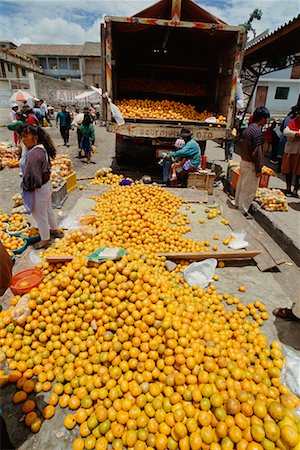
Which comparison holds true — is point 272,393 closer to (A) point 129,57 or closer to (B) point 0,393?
(B) point 0,393

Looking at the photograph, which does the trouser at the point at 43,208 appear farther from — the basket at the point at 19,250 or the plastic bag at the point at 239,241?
the plastic bag at the point at 239,241

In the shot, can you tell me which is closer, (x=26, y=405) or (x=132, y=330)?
(x=26, y=405)

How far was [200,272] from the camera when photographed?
3873 millimetres

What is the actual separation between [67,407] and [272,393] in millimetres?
1815

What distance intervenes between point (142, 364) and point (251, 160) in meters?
4.87

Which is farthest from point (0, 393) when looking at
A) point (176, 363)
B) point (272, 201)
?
point (272, 201)

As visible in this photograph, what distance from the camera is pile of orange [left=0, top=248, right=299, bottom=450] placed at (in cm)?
204

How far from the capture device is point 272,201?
6156 millimetres

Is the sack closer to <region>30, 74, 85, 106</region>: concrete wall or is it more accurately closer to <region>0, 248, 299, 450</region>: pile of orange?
<region>0, 248, 299, 450</region>: pile of orange

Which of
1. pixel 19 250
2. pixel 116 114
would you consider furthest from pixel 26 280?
pixel 116 114

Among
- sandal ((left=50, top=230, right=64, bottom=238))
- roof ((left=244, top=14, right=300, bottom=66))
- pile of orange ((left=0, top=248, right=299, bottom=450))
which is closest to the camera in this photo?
pile of orange ((left=0, top=248, right=299, bottom=450))

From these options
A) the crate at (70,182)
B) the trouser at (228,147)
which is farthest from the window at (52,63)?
the crate at (70,182)

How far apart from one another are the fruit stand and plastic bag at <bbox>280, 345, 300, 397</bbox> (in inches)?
2.8

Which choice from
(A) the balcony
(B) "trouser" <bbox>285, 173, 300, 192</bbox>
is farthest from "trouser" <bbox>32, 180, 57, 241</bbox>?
(A) the balcony
